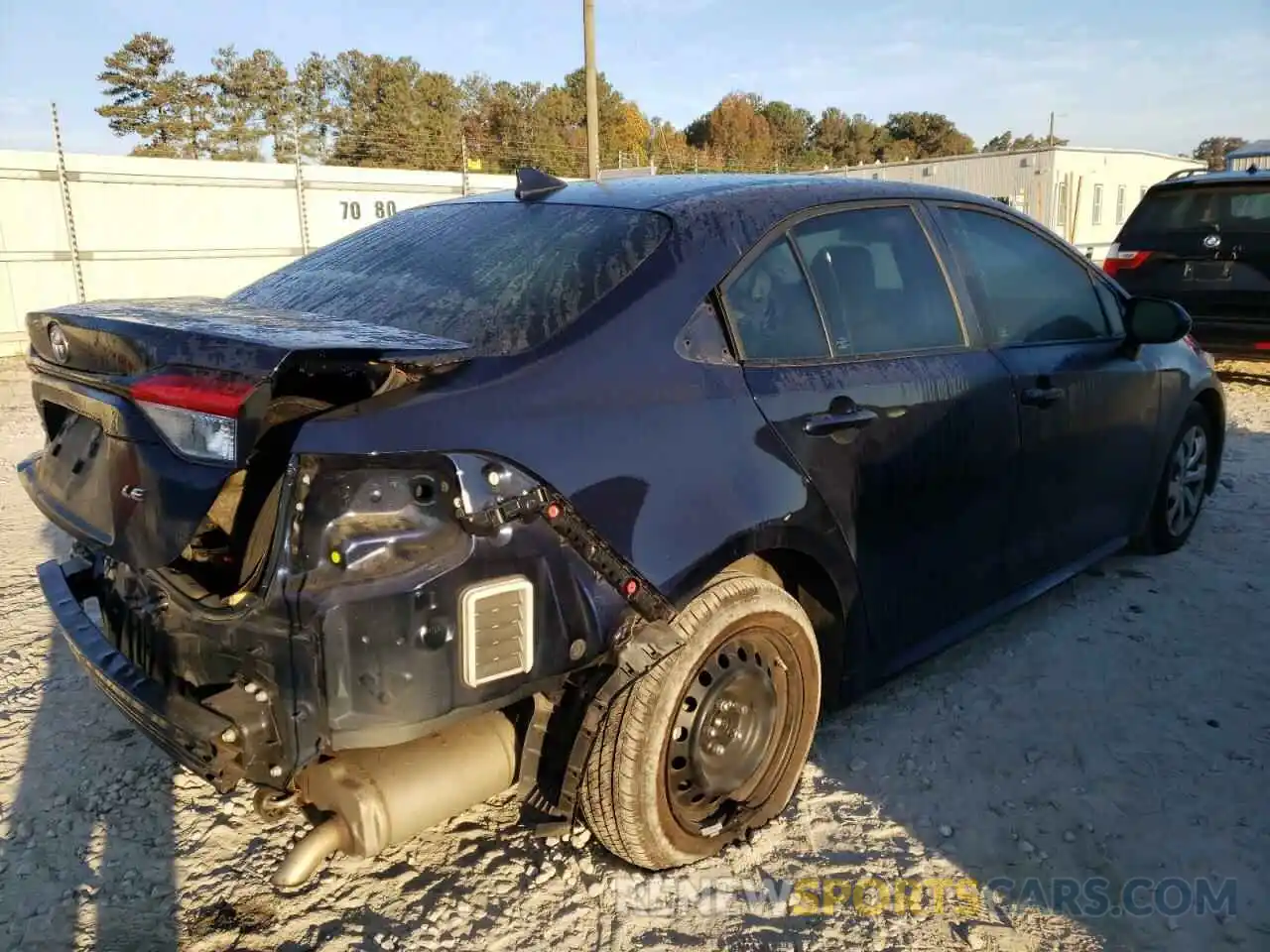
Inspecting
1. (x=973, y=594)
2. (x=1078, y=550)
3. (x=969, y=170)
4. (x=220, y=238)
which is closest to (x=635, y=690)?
(x=973, y=594)

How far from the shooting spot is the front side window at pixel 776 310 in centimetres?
252

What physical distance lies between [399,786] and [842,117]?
73156 mm

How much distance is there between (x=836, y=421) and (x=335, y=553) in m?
1.38

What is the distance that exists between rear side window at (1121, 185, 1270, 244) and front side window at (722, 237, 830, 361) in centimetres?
679

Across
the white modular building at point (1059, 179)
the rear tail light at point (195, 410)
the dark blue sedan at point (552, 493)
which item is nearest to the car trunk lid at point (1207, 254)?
the dark blue sedan at point (552, 493)

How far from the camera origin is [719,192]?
267 cm

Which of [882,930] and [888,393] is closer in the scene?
[882,930]

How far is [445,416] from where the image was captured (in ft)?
6.24

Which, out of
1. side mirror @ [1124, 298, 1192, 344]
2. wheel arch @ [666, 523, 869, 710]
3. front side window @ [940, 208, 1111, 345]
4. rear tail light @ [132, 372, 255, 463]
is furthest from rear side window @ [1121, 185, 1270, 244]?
rear tail light @ [132, 372, 255, 463]

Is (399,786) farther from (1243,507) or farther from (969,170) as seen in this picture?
(969,170)

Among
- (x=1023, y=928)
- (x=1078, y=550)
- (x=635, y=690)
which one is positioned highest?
(x=635, y=690)

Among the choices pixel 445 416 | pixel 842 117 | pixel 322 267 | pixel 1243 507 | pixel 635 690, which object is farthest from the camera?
pixel 842 117

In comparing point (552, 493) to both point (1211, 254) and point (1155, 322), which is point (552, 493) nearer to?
point (1155, 322)

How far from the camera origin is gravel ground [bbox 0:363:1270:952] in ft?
7.57
